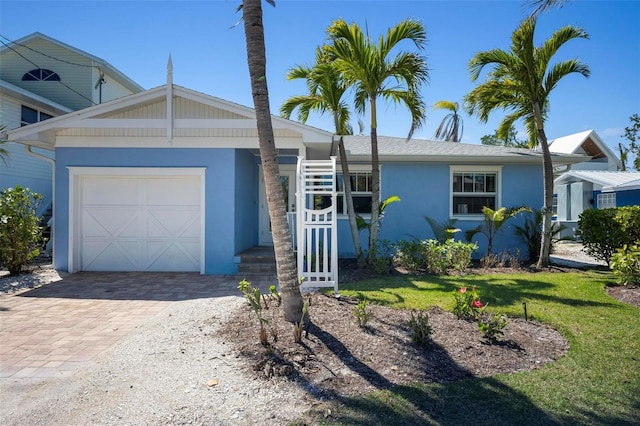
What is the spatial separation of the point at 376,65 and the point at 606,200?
623 inches

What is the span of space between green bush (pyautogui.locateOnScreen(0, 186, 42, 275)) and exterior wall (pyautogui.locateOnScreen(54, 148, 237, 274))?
51cm

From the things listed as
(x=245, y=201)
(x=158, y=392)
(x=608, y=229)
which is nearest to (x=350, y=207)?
(x=245, y=201)

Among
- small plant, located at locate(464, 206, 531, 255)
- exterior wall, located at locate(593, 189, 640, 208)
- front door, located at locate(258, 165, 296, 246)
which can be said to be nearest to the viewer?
small plant, located at locate(464, 206, 531, 255)

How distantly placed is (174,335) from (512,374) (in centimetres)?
375

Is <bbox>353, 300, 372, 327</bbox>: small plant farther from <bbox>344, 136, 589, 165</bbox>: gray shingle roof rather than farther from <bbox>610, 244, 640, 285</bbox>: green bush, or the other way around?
<bbox>344, 136, 589, 165</bbox>: gray shingle roof

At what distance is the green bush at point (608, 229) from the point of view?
848 centimetres

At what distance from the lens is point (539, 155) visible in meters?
10.9

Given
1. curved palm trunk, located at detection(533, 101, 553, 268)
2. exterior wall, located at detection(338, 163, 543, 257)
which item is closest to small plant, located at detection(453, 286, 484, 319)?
curved palm trunk, located at detection(533, 101, 553, 268)

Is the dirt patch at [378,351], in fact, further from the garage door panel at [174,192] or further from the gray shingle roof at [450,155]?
the gray shingle roof at [450,155]

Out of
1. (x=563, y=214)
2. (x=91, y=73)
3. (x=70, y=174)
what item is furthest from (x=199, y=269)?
(x=563, y=214)

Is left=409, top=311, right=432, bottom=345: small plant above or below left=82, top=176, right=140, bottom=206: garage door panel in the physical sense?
below

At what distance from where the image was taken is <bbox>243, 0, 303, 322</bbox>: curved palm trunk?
4.36m

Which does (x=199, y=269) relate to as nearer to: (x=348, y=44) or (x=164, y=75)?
(x=164, y=75)

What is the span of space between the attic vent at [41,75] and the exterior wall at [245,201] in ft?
35.4
